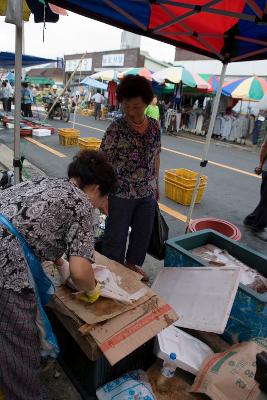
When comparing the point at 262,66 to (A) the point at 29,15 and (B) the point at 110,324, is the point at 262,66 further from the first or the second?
(B) the point at 110,324

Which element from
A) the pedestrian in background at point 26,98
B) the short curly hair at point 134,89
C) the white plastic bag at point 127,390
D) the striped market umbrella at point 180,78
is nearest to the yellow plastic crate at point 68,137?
the pedestrian in background at point 26,98

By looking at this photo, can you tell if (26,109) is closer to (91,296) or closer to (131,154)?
(131,154)

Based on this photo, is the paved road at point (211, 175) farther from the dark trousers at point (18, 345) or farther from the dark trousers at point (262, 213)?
the dark trousers at point (18, 345)

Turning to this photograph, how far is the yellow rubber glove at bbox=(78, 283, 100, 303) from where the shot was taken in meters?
1.72

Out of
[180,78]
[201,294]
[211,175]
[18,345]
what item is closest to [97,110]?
[180,78]

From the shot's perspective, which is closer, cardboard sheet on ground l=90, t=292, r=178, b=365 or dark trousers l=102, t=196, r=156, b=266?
cardboard sheet on ground l=90, t=292, r=178, b=365

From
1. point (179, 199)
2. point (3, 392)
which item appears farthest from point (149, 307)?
point (179, 199)

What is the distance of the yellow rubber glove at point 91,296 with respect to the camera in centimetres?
172

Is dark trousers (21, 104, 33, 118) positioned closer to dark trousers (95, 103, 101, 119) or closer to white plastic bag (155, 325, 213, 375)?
dark trousers (95, 103, 101, 119)

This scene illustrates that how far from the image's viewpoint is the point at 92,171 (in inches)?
61.2

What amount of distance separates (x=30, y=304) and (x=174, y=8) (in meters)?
2.64

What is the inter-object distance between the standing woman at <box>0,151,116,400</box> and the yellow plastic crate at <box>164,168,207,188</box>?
366cm

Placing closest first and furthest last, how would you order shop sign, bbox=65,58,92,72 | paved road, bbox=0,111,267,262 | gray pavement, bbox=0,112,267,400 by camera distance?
1. gray pavement, bbox=0,112,267,400
2. paved road, bbox=0,111,267,262
3. shop sign, bbox=65,58,92,72

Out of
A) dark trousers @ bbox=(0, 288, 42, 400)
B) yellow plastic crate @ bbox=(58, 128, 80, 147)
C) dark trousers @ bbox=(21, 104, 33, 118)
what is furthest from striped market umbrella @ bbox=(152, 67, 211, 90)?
dark trousers @ bbox=(0, 288, 42, 400)
